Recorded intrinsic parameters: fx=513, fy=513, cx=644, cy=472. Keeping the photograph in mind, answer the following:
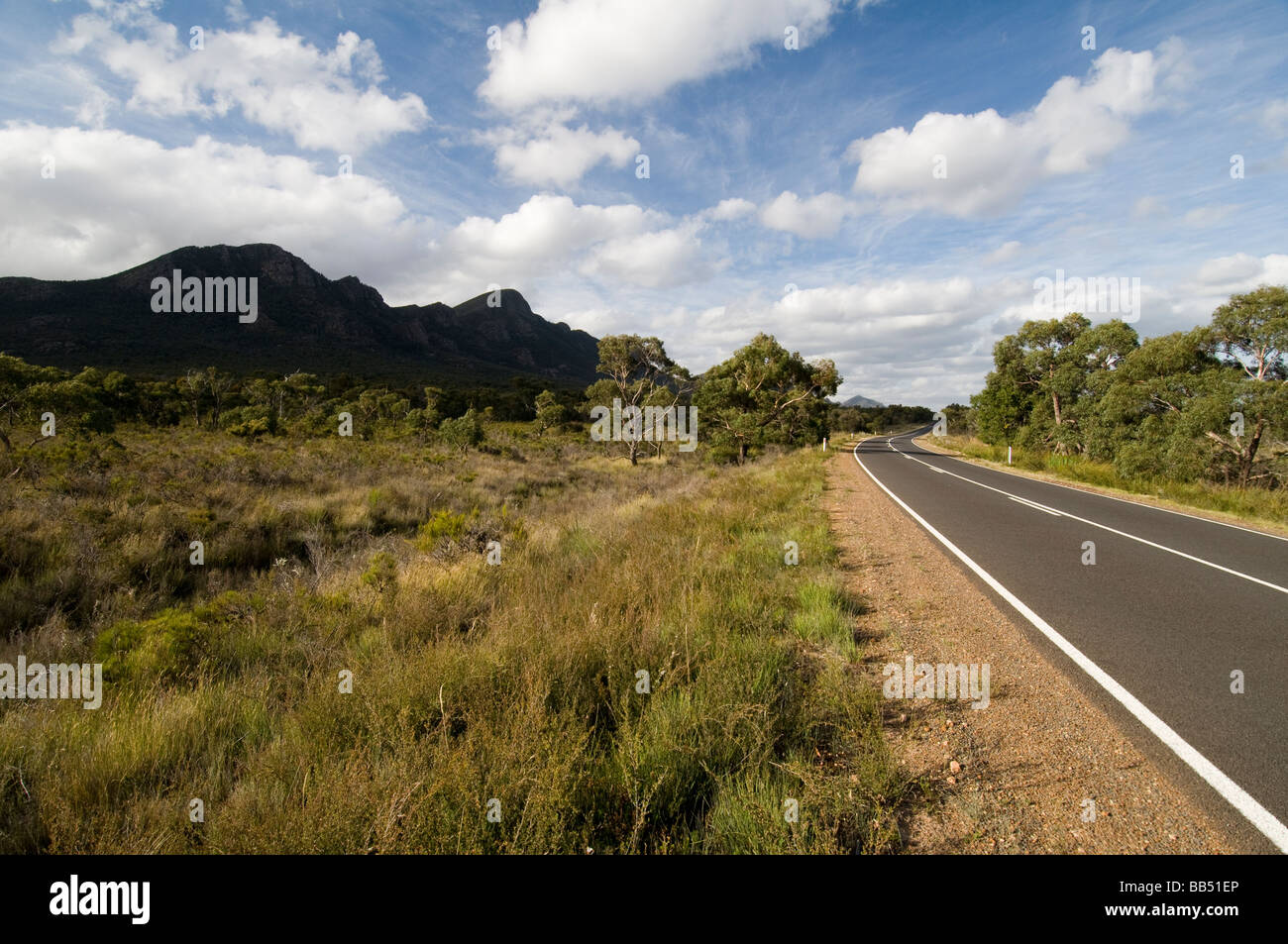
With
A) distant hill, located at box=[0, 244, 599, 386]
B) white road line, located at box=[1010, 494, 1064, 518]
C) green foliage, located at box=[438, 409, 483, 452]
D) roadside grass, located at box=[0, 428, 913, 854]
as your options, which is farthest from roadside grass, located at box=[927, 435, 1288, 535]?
distant hill, located at box=[0, 244, 599, 386]

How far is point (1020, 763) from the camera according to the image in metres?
2.88

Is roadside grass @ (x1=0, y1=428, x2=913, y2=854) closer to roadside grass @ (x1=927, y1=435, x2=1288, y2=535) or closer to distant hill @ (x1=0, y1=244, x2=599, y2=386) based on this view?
roadside grass @ (x1=927, y1=435, x2=1288, y2=535)

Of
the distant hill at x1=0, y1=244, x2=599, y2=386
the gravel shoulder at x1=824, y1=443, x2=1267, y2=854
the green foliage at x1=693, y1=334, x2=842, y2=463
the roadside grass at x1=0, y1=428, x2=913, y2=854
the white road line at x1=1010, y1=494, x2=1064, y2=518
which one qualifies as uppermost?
the distant hill at x1=0, y1=244, x2=599, y2=386

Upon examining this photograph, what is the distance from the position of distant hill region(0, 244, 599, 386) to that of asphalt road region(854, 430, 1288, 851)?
7155cm

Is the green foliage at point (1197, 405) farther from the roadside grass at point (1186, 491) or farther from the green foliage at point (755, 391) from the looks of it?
the green foliage at point (755, 391)

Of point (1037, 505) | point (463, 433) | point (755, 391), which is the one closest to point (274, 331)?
point (463, 433)

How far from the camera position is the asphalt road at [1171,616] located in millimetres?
2947

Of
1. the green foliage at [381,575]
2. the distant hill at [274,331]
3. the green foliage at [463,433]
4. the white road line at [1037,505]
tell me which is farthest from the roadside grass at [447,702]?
the distant hill at [274,331]

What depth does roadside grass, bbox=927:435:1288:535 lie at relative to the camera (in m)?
11.5

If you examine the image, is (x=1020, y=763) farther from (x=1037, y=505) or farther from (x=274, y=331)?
(x=274, y=331)

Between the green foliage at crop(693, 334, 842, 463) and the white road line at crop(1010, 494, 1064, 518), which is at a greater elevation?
the green foliage at crop(693, 334, 842, 463)

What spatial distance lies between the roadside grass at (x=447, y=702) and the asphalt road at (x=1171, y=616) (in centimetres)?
179
